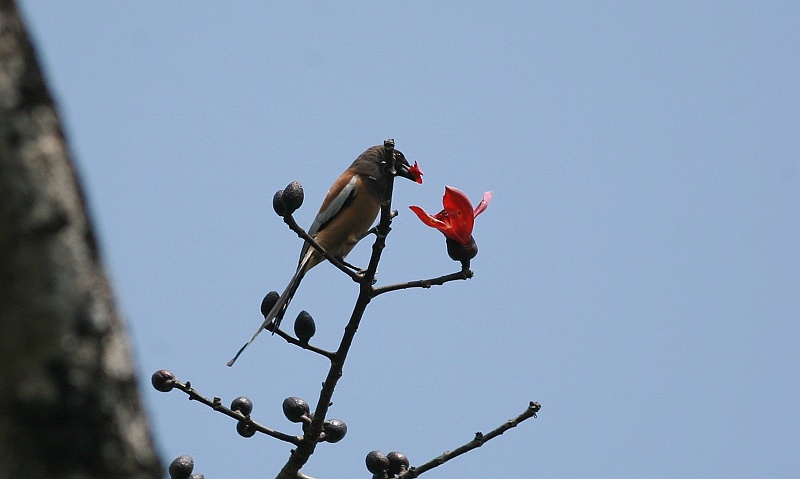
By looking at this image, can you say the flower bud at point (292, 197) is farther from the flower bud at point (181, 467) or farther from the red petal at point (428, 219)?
the flower bud at point (181, 467)

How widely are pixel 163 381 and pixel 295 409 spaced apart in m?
0.64

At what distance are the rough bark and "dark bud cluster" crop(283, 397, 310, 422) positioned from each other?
2.87 m

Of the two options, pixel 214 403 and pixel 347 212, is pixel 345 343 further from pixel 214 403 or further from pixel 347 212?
pixel 347 212

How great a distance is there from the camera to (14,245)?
0.90 metres

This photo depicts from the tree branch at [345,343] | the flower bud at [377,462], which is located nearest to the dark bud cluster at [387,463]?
the flower bud at [377,462]

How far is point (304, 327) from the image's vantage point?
3.83 metres

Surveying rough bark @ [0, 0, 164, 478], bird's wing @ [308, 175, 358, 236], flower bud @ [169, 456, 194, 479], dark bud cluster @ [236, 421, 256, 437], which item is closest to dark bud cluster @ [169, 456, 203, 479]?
flower bud @ [169, 456, 194, 479]

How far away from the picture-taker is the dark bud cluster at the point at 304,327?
3834mm

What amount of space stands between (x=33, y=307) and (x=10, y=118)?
0.22 meters

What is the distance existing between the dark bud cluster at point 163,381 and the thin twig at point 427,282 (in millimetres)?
1080

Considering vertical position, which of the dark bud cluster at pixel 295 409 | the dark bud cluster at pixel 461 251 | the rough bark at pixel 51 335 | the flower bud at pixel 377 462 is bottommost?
the rough bark at pixel 51 335

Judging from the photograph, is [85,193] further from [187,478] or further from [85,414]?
[187,478]

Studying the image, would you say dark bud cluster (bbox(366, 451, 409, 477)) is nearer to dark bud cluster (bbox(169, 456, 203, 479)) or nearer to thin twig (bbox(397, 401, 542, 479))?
Result: thin twig (bbox(397, 401, 542, 479))

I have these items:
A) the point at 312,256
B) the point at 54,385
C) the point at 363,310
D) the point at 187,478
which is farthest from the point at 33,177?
the point at 312,256
